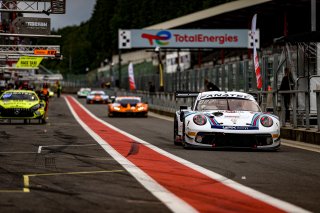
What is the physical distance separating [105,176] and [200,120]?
212 inches

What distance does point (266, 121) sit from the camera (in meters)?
15.4

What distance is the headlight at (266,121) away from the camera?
1540 centimetres

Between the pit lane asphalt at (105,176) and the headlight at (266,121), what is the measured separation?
611 millimetres

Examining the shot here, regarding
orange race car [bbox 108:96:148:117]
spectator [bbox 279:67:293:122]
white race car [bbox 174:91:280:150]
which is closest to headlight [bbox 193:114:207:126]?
white race car [bbox 174:91:280:150]

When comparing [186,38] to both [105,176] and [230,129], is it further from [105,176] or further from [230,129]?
[105,176]

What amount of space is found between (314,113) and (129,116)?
72.5ft

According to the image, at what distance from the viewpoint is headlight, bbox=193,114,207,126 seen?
15320 mm

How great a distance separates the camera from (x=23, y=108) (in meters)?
29.2

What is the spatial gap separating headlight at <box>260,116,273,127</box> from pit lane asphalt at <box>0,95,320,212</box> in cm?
61

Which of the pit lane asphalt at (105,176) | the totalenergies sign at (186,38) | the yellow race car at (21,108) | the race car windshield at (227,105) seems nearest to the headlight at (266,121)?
the pit lane asphalt at (105,176)

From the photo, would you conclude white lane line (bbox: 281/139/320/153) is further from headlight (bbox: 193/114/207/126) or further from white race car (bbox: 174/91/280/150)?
headlight (bbox: 193/114/207/126)

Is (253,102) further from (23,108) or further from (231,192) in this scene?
(23,108)

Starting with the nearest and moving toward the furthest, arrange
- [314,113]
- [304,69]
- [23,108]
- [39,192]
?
[39,192]
[314,113]
[304,69]
[23,108]

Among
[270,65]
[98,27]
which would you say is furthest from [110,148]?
[98,27]
